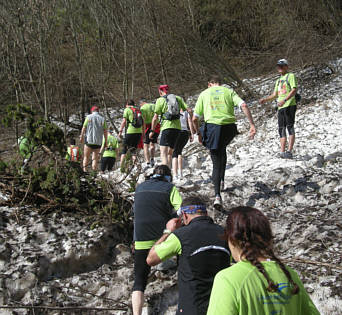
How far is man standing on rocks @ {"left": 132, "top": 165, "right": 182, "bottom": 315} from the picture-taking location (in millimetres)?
3559

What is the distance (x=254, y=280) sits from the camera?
68.3 inches

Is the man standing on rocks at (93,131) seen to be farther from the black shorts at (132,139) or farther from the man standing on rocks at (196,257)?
the man standing on rocks at (196,257)

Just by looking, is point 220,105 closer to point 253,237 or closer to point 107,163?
point 253,237

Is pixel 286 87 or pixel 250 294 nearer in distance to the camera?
pixel 250 294

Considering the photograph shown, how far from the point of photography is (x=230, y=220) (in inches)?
74.9

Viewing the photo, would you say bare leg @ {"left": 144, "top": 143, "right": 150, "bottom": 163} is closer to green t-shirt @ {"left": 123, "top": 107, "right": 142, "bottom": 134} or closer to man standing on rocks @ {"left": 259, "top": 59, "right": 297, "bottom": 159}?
green t-shirt @ {"left": 123, "top": 107, "right": 142, "bottom": 134}

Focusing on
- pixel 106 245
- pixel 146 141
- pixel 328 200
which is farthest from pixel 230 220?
pixel 146 141

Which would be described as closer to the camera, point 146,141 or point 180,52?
point 146,141

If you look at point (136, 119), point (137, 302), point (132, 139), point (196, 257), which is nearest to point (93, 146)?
point (132, 139)

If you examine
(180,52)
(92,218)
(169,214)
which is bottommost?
(92,218)

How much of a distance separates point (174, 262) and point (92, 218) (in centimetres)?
149

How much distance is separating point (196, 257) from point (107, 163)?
6671mm

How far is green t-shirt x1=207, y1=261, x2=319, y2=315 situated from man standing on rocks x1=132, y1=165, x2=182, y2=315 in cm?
189

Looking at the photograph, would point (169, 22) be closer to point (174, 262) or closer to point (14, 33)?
point (14, 33)
